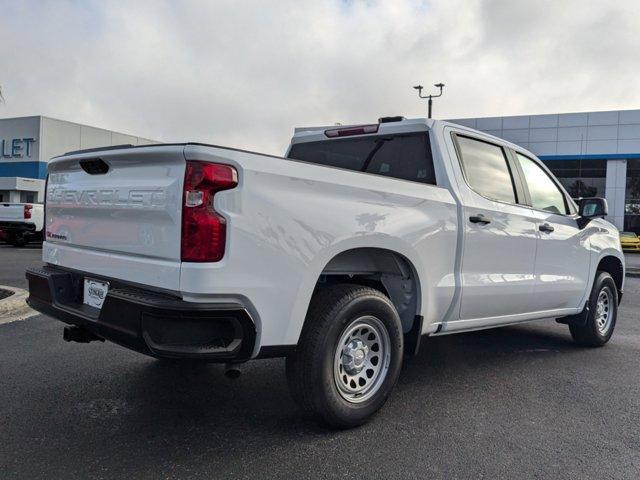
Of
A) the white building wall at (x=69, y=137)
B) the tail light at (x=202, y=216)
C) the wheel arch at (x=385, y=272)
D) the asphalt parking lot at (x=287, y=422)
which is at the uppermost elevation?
the white building wall at (x=69, y=137)

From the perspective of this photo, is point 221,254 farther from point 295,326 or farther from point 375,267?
point 375,267

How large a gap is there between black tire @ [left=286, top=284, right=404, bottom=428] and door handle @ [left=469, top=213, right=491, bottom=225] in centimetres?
103

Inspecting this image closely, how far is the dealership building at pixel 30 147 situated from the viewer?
36.5 m

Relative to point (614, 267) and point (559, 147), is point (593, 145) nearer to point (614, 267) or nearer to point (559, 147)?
point (559, 147)

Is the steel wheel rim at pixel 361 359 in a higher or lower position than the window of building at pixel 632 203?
lower

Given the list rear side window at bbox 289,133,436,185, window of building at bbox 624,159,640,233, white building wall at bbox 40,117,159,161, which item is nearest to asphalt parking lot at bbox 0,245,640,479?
rear side window at bbox 289,133,436,185

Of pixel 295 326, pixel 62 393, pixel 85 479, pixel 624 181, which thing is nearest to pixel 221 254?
pixel 295 326

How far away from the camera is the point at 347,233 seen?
3178 millimetres

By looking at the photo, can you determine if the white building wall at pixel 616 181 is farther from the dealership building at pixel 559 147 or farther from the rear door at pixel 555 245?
the rear door at pixel 555 245

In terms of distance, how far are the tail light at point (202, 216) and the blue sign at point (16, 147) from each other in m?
39.5

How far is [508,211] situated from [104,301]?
310 centimetres

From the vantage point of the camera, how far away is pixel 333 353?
3.15 m

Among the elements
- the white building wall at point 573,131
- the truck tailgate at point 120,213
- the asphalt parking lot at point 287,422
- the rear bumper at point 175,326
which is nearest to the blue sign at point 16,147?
the white building wall at point 573,131

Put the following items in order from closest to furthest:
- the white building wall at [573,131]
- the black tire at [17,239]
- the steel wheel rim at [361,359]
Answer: the steel wheel rim at [361,359] < the black tire at [17,239] < the white building wall at [573,131]
